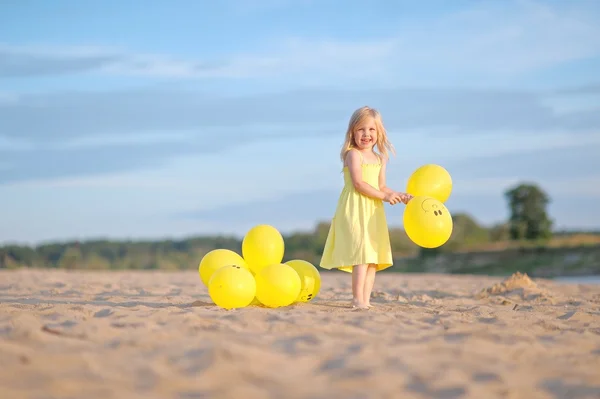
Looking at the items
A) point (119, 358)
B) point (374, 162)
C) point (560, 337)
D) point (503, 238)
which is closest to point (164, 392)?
point (119, 358)

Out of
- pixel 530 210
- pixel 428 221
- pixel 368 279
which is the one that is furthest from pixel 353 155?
pixel 530 210

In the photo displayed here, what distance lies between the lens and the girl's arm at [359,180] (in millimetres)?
6520

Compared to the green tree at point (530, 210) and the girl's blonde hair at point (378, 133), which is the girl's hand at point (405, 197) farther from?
the green tree at point (530, 210)

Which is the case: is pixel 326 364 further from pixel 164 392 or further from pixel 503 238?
pixel 503 238

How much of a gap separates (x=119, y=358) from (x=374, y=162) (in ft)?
11.6

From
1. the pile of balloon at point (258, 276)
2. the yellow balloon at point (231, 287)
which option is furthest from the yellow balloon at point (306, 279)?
the yellow balloon at point (231, 287)

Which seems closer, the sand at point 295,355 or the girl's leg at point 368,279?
the sand at point 295,355

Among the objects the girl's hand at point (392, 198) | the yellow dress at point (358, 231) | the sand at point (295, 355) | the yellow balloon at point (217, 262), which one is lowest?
the sand at point (295, 355)

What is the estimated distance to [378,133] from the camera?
6688 millimetres

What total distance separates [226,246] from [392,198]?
1319cm

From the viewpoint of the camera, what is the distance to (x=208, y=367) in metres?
3.72

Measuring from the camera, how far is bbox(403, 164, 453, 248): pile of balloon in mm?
6391

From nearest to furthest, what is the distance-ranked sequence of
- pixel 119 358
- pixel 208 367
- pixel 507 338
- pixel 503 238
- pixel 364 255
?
pixel 208 367, pixel 119 358, pixel 507 338, pixel 364 255, pixel 503 238

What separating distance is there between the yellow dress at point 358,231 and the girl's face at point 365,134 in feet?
0.60
